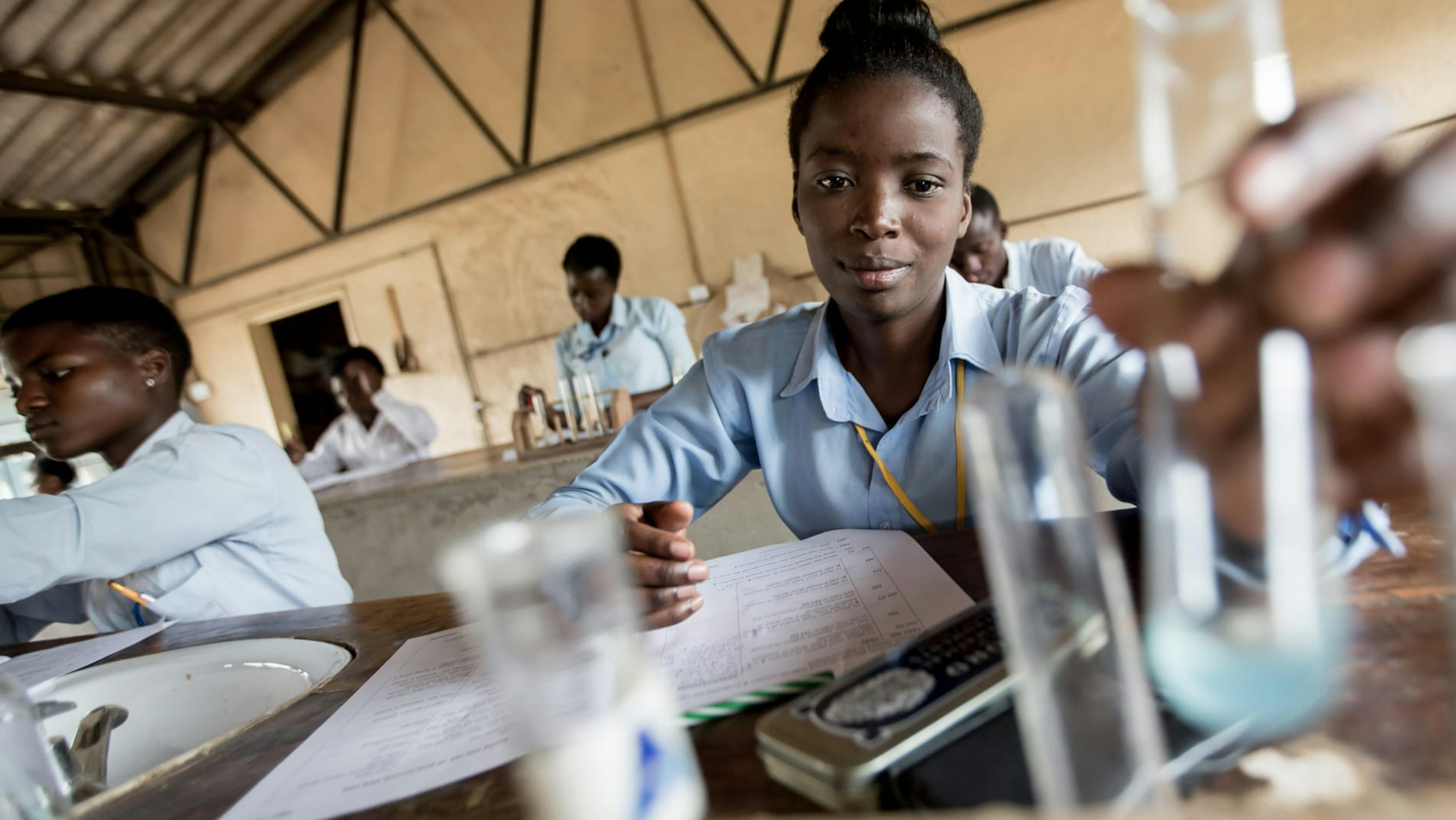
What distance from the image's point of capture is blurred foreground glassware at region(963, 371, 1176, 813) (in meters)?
0.21

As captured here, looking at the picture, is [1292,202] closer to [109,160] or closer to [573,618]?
[573,618]

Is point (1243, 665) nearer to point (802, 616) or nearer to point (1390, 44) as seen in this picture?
point (802, 616)

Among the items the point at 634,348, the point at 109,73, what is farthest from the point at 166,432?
Result: the point at 109,73

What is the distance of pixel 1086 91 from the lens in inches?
134

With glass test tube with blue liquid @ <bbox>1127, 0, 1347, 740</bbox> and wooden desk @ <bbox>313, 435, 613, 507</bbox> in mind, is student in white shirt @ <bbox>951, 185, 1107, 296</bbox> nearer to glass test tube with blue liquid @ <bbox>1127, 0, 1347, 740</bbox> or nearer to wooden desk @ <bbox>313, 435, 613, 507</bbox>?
wooden desk @ <bbox>313, 435, 613, 507</bbox>

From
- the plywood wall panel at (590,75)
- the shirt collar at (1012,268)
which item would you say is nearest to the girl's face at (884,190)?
the shirt collar at (1012,268)

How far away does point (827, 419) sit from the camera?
3.08 ft

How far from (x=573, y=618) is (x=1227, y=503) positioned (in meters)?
0.20

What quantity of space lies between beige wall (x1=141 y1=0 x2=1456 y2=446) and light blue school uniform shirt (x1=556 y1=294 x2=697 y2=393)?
109cm

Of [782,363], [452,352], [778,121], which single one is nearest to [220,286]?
[452,352]

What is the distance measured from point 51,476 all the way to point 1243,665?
4.02 m

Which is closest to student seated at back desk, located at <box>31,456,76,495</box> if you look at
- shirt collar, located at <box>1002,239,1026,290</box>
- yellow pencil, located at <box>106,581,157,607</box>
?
yellow pencil, located at <box>106,581,157,607</box>

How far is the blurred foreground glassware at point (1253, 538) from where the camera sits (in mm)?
213

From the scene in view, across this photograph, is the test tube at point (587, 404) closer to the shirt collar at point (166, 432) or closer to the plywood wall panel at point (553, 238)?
the shirt collar at point (166, 432)
